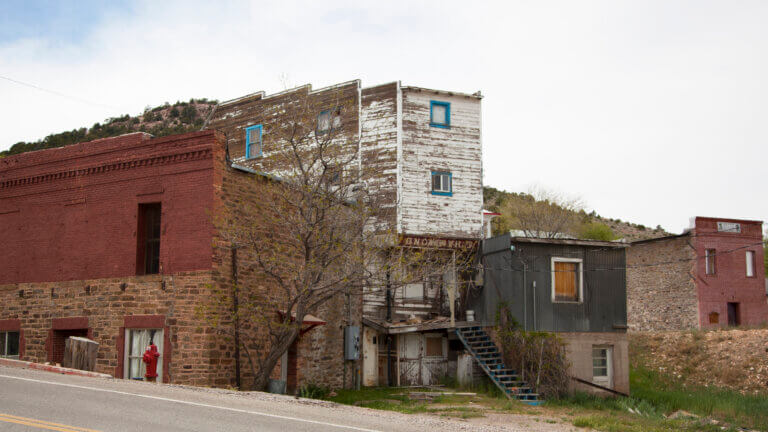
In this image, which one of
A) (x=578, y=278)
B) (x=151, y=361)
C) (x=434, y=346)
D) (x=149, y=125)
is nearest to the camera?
(x=151, y=361)

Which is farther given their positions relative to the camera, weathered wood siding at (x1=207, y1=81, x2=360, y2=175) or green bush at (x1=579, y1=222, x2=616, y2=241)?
green bush at (x1=579, y1=222, x2=616, y2=241)

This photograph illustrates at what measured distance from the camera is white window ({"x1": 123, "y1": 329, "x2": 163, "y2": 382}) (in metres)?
18.3

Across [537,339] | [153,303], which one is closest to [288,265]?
[153,303]

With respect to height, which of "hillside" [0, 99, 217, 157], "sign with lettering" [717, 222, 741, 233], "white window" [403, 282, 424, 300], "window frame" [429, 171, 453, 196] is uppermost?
"hillside" [0, 99, 217, 157]

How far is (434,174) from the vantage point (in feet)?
96.2

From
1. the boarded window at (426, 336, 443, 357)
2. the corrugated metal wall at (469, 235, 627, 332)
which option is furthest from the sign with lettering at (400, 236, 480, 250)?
A: the boarded window at (426, 336, 443, 357)

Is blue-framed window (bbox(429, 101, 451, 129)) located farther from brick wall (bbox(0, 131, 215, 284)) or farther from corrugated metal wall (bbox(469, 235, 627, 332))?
brick wall (bbox(0, 131, 215, 284))

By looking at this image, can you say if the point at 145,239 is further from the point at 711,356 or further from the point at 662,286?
the point at 662,286

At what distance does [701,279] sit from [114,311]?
105ft

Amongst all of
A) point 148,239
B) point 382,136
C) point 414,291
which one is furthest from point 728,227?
point 148,239

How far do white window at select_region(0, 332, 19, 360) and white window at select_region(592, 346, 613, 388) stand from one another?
19598mm

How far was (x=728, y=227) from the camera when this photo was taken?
130ft

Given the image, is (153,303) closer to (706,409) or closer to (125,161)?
(125,161)

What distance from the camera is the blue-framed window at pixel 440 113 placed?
97.4 ft
